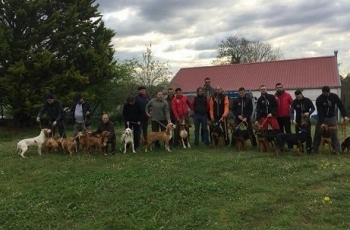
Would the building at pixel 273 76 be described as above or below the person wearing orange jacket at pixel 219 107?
above

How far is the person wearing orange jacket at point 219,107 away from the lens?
12125mm

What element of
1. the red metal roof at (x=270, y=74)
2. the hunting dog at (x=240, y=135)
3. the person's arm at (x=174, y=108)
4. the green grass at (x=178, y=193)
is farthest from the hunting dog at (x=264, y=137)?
the red metal roof at (x=270, y=74)

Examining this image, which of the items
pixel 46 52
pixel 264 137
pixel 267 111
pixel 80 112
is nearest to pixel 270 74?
pixel 46 52

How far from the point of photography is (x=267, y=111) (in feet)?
37.2

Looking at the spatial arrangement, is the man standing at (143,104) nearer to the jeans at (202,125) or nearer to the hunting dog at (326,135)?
the jeans at (202,125)

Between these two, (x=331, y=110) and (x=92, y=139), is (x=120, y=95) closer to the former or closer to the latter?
(x=92, y=139)

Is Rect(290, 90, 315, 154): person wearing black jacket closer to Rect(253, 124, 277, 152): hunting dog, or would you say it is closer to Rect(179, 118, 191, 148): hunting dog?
Rect(253, 124, 277, 152): hunting dog

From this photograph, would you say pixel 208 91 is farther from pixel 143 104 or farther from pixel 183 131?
pixel 143 104

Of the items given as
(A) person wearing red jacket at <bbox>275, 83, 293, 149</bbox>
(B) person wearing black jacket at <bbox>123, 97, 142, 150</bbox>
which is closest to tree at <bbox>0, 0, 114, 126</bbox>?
(B) person wearing black jacket at <bbox>123, 97, 142, 150</bbox>

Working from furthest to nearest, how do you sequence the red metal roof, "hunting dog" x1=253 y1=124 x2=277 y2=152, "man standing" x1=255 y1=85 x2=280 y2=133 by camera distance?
1. the red metal roof
2. "man standing" x1=255 y1=85 x2=280 y2=133
3. "hunting dog" x1=253 y1=124 x2=277 y2=152

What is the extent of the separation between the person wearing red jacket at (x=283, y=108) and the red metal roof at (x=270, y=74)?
2171 cm

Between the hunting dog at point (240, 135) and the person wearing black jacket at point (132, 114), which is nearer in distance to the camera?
the hunting dog at point (240, 135)

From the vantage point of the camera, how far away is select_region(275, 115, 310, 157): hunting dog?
10.5 m

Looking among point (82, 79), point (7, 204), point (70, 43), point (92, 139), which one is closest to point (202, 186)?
point (7, 204)
